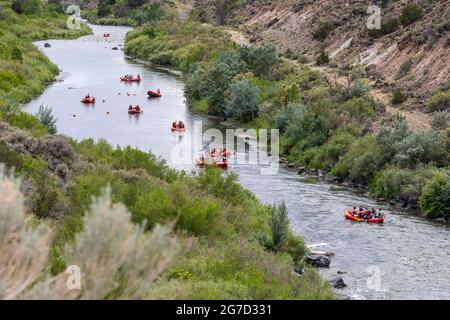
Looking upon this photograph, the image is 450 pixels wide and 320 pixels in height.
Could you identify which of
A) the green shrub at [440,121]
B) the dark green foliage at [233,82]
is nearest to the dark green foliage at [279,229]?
the green shrub at [440,121]

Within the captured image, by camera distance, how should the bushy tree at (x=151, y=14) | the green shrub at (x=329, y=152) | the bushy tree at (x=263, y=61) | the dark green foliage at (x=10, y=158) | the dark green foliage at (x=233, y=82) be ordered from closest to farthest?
the dark green foliage at (x=10, y=158), the green shrub at (x=329, y=152), the dark green foliage at (x=233, y=82), the bushy tree at (x=263, y=61), the bushy tree at (x=151, y=14)

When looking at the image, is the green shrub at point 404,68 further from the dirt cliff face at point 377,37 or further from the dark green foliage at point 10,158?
the dark green foliage at point 10,158

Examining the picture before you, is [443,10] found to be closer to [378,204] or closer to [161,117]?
[161,117]

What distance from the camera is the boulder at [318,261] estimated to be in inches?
1085

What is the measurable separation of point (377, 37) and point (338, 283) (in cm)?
4614

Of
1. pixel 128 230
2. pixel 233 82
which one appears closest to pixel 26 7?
pixel 233 82

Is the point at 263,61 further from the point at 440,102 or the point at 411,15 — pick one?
the point at 440,102

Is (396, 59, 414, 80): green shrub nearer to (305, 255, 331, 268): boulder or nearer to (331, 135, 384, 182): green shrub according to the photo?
(331, 135, 384, 182): green shrub

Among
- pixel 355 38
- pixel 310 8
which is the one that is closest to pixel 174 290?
pixel 355 38

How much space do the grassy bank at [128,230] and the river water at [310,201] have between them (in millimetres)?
2435

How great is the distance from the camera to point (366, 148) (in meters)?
43.5

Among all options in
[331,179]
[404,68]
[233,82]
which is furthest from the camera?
[233,82]

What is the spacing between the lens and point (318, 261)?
27734mm
